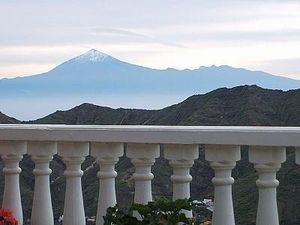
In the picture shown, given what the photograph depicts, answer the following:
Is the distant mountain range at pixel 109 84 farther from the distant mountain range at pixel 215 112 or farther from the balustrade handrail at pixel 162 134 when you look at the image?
the balustrade handrail at pixel 162 134

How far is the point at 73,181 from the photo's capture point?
3404 mm

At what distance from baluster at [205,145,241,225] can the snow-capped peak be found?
2137 millimetres

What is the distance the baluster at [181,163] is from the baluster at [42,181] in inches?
25.3

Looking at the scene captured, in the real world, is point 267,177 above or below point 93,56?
below

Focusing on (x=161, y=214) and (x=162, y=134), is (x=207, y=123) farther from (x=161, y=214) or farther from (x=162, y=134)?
(x=161, y=214)

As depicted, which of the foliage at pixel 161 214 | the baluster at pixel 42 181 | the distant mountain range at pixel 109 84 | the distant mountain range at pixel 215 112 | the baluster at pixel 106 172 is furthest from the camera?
the distant mountain range at pixel 215 112

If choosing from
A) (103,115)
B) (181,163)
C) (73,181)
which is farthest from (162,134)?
(103,115)

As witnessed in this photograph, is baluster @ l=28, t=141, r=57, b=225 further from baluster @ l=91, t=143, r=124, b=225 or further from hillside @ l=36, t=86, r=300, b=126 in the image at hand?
hillside @ l=36, t=86, r=300, b=126

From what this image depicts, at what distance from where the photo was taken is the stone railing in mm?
2986

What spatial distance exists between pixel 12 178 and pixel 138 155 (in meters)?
0.74

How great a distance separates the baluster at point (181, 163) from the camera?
3139 mm

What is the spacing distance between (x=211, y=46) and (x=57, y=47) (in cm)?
131

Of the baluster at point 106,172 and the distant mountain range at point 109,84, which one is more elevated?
the distant mountain range at point 109,84

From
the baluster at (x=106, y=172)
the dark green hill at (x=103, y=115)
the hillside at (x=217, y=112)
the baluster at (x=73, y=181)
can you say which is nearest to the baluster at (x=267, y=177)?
the baluster at (x=106, y=172)
